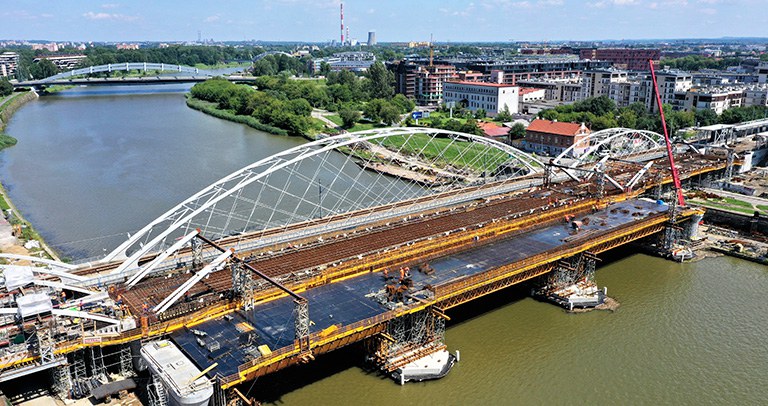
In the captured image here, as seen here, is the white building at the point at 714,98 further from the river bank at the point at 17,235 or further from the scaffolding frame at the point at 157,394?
the scaffolding frame at the point at 157,394

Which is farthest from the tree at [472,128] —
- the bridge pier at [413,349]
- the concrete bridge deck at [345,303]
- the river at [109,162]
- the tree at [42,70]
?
the tree at [42,70]

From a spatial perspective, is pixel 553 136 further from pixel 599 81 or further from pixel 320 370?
pixel 320 370

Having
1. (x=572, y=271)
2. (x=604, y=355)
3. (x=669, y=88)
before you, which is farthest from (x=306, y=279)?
(x=669, y=88)

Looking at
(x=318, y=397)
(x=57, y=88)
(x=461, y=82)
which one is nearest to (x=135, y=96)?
(x=57, y=88)

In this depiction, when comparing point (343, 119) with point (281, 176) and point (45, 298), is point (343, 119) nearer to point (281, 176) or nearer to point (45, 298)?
point (281, 176)

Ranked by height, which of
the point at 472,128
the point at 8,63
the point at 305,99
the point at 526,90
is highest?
the point at 8,63

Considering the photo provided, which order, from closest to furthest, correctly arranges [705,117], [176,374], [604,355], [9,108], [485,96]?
[176,374] → [604,355] → [705,117] → [485,96] → [9,108]
